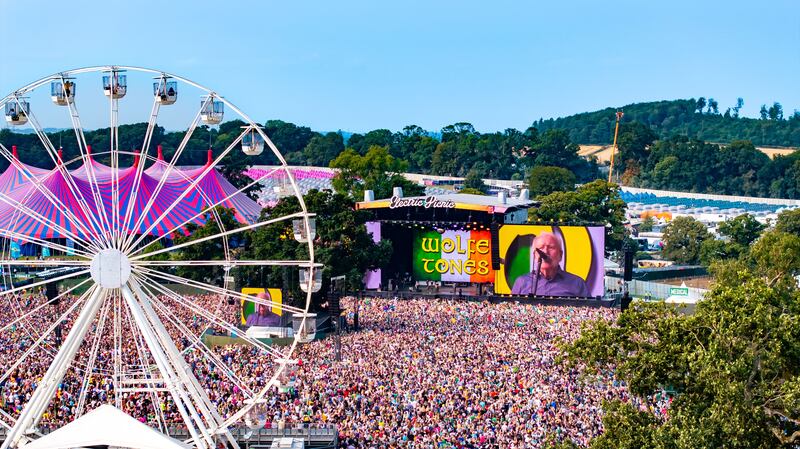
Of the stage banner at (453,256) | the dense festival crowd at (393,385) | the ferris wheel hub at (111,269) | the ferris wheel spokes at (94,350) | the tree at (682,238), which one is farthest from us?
the tree at (682,238)

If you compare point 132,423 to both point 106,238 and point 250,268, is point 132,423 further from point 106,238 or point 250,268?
point 250,268

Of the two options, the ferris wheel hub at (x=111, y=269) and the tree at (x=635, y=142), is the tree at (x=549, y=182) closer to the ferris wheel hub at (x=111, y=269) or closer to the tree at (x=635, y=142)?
the tree at (x=635, y=142)

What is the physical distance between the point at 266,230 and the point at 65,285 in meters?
13.3

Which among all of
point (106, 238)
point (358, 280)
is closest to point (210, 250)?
point (358, 280)

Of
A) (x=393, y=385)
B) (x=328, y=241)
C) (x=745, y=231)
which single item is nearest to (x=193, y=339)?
(x=393, y=385)

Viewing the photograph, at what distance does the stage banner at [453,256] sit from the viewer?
57.0 meters

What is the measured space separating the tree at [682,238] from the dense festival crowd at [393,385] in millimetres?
44441

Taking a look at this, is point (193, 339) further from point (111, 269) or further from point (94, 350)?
point (111, 269)

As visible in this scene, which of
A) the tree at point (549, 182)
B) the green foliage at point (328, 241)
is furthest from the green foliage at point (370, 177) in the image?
the green foliage at point (328, 241)

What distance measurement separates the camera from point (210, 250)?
55.7m

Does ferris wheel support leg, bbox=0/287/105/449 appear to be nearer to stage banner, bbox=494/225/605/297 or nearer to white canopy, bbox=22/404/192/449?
white canopy, bbox=22/404/192/449

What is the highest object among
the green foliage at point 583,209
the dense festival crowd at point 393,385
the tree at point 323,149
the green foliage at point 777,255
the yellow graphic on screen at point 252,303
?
the tree at point 323,149

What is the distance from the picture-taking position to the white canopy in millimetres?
24688

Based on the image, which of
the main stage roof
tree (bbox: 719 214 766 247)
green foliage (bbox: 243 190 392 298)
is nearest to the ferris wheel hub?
green foliage (bbox: 243 190 392 298)
